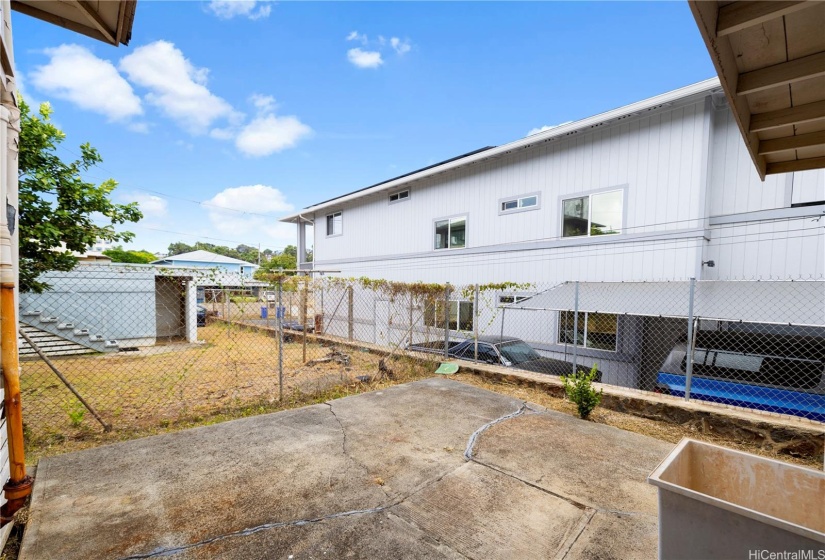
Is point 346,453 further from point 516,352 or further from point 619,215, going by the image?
point 619,215

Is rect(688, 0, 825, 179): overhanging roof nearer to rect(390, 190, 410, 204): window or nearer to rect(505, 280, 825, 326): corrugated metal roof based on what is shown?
rect(505, 280, 825, 326): corrugated metal roof

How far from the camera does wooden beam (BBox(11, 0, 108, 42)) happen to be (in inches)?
128

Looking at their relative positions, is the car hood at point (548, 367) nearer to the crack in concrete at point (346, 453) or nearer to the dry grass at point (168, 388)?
the dry grass at point (168, 388)

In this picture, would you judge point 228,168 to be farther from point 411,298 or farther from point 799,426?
point 799,426

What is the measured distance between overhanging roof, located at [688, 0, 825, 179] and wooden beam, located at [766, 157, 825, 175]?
23cm

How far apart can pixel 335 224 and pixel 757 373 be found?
14950 millimetres

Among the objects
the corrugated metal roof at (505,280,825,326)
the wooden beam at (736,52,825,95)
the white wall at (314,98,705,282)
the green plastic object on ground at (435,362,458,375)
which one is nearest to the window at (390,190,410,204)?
the white wall at (314,98,705,282)

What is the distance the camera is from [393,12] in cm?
1396

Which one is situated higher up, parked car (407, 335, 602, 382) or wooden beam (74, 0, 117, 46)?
wooden beam (74, 0, 117, 46)

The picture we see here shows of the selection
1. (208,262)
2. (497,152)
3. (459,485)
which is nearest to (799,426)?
(459,485)

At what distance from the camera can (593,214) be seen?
8.29 m

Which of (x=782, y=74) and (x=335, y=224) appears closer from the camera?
(x=782, y=74)

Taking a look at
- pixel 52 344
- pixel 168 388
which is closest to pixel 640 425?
pixel 168 388

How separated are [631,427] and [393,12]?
54.6ft
